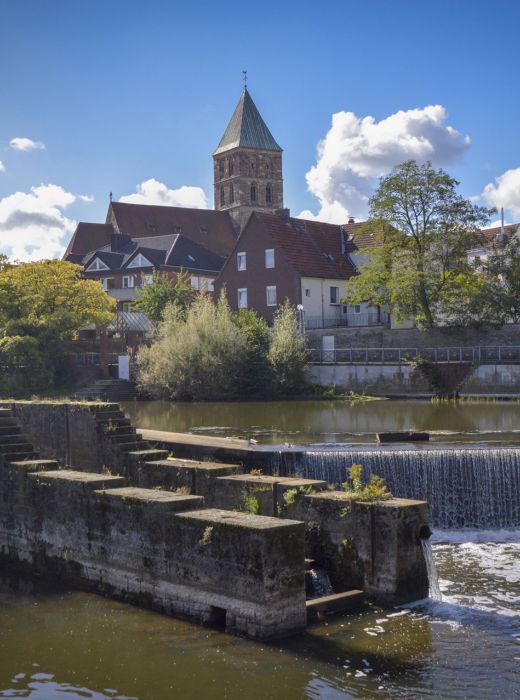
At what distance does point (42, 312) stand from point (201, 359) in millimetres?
14374

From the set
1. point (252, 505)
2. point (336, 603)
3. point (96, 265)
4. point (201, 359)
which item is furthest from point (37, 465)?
point (96, 265)

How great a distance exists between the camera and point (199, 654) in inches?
432

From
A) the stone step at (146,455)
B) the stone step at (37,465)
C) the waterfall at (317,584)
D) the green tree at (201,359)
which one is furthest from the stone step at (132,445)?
the green tree at (201,359)

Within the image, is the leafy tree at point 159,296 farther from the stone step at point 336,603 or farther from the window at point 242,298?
the stone step at point 336,603

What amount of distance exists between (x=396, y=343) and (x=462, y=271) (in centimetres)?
559

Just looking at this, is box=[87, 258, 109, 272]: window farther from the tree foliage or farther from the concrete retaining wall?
the concrete retaining wall

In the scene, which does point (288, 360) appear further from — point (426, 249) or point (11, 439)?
point (11, 439)

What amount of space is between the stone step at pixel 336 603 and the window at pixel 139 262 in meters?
71.3

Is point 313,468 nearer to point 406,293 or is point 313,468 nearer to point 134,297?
point 406,293

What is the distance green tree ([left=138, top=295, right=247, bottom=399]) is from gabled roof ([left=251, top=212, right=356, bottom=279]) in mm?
11153

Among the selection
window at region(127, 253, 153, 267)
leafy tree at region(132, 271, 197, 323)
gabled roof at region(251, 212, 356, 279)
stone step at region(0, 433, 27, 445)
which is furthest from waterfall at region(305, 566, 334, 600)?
window at region(127, 253, 153, 267)

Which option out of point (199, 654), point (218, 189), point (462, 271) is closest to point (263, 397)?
point (462, 271)

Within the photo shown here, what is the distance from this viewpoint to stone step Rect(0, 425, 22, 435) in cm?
1747

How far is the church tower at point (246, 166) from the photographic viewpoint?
343 feet
